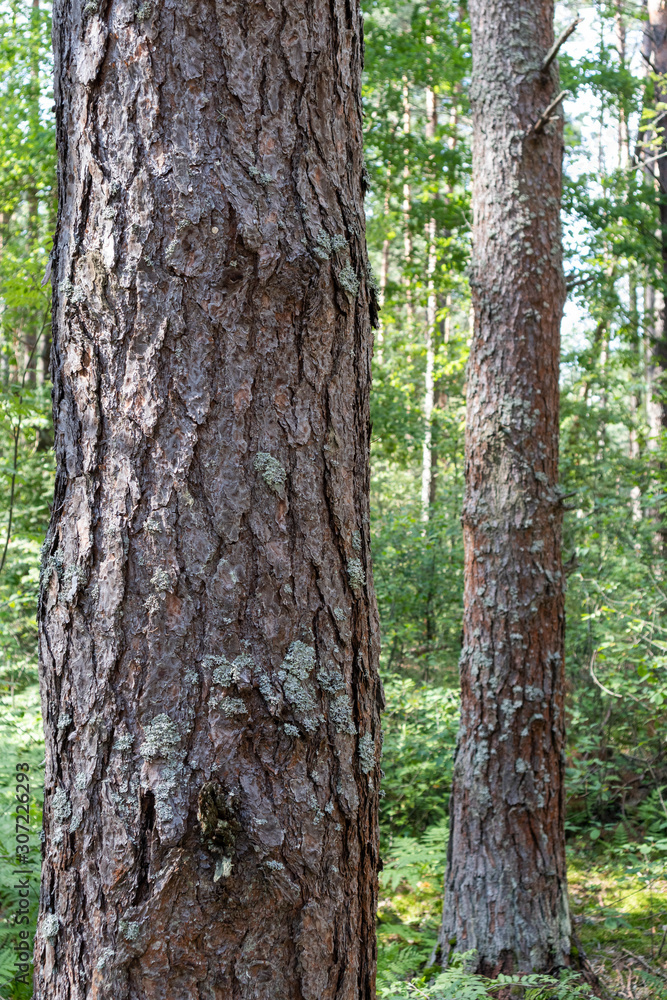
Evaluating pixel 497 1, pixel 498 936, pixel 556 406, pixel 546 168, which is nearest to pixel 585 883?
pixel 498 936

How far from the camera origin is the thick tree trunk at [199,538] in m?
1.21

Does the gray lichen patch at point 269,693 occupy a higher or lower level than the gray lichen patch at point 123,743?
higher

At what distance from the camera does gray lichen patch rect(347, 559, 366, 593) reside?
4.55ft

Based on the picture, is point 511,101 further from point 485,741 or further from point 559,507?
point 485,741

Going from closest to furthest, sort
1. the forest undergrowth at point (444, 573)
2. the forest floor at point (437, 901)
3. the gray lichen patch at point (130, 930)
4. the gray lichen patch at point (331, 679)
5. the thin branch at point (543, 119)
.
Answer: the gray lichen patch at point (130, 930), the gray lichen patch at point (331, 679), the forest floor at point (437, 901), the thin branch at point (543, 119), the forest undergrowth at point (444, 573)

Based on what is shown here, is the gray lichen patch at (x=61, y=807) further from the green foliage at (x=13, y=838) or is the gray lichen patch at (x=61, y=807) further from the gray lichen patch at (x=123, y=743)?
the green foliage at (x=13, y=838)

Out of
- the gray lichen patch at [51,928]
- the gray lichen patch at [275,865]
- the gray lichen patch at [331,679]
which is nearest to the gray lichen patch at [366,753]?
the gray lichen patch at [331,679]

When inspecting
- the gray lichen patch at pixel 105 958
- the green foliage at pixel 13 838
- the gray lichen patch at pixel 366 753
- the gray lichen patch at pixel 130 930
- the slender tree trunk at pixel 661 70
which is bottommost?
the green foliage at pixel 13 838

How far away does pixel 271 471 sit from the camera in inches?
50.8

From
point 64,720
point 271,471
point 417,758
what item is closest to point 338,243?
point 271,471

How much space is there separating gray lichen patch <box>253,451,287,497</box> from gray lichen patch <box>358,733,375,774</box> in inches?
20.1

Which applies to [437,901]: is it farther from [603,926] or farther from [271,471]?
[271,471]

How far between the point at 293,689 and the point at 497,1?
16.3ft

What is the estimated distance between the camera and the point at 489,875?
3850 mm
